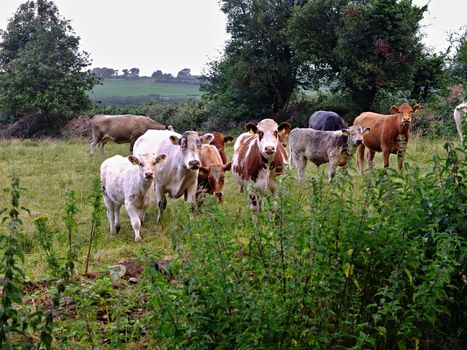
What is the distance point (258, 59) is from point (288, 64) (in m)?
1.58

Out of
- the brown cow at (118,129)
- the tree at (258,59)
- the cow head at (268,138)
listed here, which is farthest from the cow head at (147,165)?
the tree at (258,59)

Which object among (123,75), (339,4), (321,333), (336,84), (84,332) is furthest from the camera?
(123,75)

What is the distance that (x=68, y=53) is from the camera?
3206cm

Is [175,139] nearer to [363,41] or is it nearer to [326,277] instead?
[326,277]

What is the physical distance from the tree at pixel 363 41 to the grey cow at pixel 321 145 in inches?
563

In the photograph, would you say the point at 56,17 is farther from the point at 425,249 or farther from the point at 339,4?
the point at 425,249

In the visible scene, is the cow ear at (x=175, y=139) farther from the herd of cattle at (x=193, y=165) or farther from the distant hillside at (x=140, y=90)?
the distant hillside at (x=140, y=90)

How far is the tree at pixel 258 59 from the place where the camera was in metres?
29.5

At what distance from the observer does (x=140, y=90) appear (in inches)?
3105

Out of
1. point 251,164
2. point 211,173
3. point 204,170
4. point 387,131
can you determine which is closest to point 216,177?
point 211,173

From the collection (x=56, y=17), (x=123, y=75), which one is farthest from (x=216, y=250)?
(x=123, y=75)

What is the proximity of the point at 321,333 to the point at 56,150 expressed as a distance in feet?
56.5

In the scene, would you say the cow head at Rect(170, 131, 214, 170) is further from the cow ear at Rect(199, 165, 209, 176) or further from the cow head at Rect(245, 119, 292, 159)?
the cow head at Rect(245, 119, 292, 159)

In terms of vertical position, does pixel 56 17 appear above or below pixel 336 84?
above
